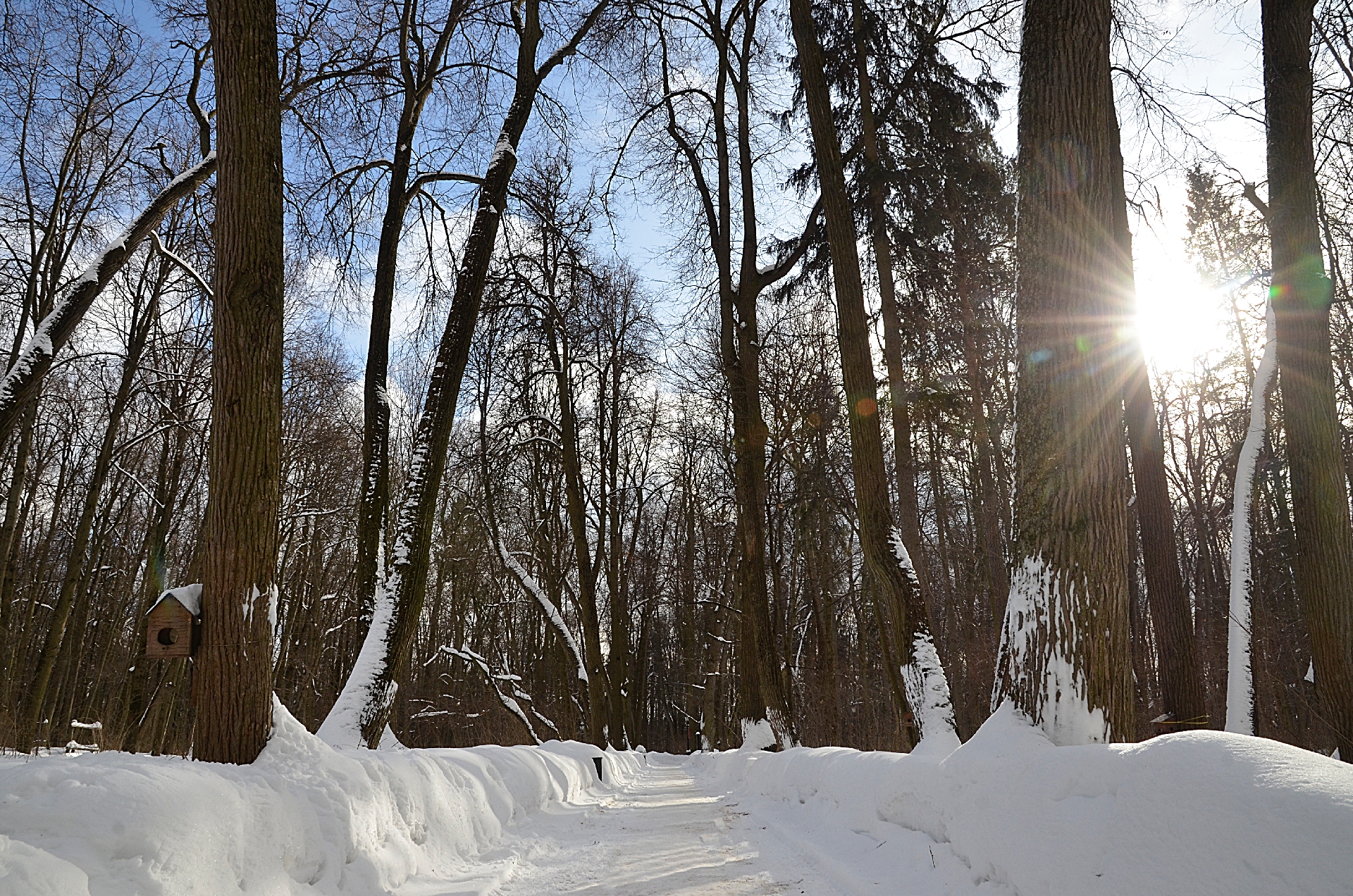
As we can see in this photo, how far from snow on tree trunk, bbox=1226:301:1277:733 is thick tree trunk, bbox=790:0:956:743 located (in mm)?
2522

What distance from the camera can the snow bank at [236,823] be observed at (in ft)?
7.79

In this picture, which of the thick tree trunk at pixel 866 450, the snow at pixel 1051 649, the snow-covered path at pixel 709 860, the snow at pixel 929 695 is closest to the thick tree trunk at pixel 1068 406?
the snow at pixel 1051 649

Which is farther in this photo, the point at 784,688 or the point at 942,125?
the point at 784,688

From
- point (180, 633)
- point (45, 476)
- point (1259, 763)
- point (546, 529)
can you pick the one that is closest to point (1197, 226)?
point (546, 529)

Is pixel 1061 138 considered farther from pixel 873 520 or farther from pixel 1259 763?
pixel 873 520

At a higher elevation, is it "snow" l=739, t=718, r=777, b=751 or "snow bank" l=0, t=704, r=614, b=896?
"snow bank" l=0, t=704, r=614, b=896

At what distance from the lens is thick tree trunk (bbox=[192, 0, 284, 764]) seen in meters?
4.03

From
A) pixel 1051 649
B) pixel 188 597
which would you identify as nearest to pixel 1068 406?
pixel 1051 649

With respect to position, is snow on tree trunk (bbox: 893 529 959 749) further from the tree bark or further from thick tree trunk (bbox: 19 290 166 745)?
thick tree trunk (bbox: 19 290 166 745)

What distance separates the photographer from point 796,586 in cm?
2597

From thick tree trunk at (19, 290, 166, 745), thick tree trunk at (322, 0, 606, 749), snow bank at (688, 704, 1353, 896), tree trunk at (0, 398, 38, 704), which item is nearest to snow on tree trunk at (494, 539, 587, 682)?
thick tree trunk at (19, 290, 166, 745)

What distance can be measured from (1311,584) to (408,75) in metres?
Result: 10.6

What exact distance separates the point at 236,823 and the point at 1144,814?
3344mm

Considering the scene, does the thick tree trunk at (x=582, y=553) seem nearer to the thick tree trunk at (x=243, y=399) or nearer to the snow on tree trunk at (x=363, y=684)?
the snow on tree trunk at (x=363, y=684)
